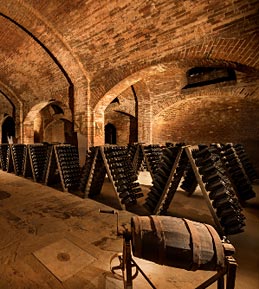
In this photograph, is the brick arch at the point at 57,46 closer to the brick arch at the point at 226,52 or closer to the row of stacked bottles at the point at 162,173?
the row of stacked bottles at the point at 162,173

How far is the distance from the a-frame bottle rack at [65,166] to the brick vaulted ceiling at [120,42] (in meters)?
2.57

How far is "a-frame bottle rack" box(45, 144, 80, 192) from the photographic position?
16.0ft

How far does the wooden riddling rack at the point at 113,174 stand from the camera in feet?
12.5

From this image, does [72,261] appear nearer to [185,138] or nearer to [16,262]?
[16,262]

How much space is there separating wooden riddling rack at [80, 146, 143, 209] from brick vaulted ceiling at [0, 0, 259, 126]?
2991mm

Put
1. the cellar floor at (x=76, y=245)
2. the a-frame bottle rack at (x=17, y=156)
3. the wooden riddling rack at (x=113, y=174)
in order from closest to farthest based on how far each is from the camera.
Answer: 1. the cellar floor at (x=76, y=245)
2. the wooden riddling rack at (x=113, y=174)
3. the a-frame bottle rack at (x=17, y=156)

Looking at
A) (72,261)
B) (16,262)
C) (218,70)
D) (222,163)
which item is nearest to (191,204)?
(222,163)

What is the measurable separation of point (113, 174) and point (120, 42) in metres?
4.02

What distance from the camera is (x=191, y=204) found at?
414 centimetres

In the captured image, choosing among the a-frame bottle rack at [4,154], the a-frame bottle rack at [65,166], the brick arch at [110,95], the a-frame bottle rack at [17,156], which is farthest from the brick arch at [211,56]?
the a-frame bottle rack at [4,154]

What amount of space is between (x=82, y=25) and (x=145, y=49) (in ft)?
6.99

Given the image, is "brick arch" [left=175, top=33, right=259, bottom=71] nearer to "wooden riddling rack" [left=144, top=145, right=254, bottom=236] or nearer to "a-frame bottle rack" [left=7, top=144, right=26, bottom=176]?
"wooden riddling rack" [left=144, top=145, right=254, bottom=236]

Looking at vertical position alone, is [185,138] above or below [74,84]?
below

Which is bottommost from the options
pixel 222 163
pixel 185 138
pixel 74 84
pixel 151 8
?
pixel 222 163
